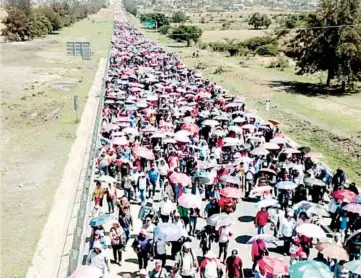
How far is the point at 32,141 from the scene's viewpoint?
26.3m

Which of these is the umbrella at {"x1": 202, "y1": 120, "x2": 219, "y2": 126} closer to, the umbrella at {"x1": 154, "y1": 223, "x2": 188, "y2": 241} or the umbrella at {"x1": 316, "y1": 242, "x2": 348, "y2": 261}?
the umbrella at {"x1": 154, "y1": 223, "x2": 188, "y2": 241}

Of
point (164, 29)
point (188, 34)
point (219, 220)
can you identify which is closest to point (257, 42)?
point (188, 34)

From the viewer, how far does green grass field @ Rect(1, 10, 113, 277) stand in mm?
14750

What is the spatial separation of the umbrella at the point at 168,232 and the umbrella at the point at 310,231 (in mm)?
2463

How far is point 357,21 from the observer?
124 ft

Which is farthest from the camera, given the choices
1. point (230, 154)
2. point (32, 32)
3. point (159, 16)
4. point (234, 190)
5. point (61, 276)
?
point (159, 16)

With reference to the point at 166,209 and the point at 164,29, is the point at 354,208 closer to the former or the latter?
the point at 166,209

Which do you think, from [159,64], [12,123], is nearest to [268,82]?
[159,64]

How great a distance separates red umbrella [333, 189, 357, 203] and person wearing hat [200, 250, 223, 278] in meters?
4.52

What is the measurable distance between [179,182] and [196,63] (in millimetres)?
46900

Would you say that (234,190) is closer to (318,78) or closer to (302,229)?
(302,229)

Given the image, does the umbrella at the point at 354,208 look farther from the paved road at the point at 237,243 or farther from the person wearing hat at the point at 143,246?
the person wearing hat at the point at 143,246

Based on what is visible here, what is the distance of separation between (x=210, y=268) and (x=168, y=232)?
50.0 inches

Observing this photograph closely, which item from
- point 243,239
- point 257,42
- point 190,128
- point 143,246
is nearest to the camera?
point 143,246
